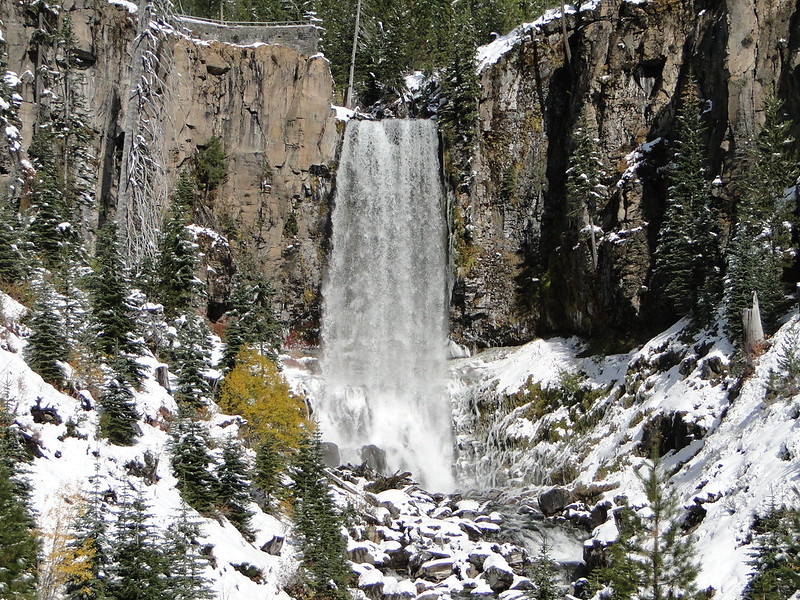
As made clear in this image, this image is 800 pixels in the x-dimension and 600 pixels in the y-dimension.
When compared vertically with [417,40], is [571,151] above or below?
below

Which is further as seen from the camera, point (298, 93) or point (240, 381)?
point (298, 93)

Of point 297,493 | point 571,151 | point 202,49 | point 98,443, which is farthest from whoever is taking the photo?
point 202,49

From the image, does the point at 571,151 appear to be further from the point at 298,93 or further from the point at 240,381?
the point at 240,381

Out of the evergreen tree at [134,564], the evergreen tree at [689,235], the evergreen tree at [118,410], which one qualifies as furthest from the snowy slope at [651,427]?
the evergreen tree at [118,410]

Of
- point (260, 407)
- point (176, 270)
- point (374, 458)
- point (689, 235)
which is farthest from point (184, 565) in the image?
point (689, 235)

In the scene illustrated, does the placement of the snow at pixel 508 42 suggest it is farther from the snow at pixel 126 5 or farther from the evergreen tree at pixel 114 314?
the evergreen tree at pixel 114 314

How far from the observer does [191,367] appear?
1100 inches

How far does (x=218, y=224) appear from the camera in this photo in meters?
47.7

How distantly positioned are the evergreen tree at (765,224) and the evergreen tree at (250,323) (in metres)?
18.3

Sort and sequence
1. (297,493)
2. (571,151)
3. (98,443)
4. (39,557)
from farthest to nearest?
(571,151)
(297,493)
(98,443)
(39,557)

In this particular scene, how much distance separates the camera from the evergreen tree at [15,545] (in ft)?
44.3

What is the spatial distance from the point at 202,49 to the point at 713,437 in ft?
117

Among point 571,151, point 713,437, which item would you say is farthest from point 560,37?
point 713,437

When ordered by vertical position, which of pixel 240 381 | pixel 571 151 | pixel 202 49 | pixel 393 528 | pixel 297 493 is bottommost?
pixel 393 528
